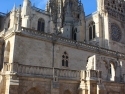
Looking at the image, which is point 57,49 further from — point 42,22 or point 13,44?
point 42,22

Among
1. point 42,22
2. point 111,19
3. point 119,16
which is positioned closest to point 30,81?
point 42,22

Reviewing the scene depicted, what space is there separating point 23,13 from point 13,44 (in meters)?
12.7

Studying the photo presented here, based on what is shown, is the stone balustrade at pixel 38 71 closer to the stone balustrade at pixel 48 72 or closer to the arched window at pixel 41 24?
the stone balustrade at pixel 48 72

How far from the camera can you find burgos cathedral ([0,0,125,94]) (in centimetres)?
1239

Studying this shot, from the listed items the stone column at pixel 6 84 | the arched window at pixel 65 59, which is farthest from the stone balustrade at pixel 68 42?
the stone column at pixel 6 84

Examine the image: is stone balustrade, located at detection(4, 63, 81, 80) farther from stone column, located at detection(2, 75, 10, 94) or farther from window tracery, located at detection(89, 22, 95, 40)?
window tracery, located at detection(89, 22, 95, 40)

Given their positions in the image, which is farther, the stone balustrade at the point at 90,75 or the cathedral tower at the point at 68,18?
the cathedral tower at the point at 68,18

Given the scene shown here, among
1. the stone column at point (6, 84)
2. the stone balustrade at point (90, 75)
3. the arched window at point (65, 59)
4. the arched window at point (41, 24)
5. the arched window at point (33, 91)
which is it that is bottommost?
the arched window at point (33, 91)

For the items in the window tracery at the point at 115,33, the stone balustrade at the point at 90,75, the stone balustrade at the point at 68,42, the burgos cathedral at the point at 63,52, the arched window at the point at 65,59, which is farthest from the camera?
the window tracery at the point at 115,33

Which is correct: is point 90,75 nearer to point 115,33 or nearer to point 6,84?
point 6,84

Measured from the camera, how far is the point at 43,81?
12.6m

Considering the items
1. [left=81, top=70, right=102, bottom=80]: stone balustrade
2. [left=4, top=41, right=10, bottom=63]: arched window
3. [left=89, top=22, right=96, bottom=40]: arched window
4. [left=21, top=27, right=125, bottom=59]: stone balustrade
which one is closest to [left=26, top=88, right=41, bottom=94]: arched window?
[left=81, top=70, right=102, bottom=80]: stone balustrade

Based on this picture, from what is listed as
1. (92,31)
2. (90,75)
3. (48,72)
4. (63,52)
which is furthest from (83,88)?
(92,31)

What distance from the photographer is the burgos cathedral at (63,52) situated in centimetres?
1239
